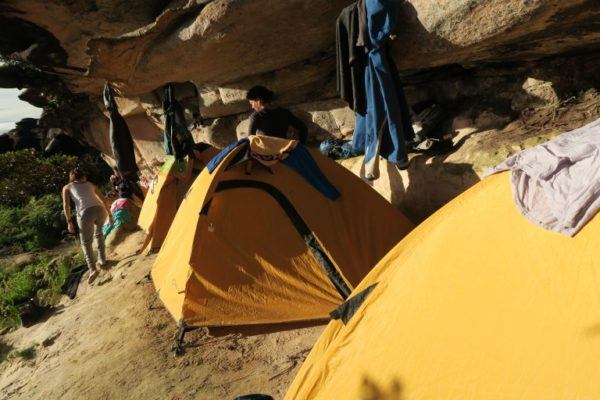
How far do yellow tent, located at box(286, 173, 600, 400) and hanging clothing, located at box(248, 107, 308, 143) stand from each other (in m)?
3.01

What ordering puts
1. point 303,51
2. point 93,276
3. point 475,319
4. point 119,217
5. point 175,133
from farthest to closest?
point 119,217
point 93,276
point 175,133
point 303,51
point 475,319

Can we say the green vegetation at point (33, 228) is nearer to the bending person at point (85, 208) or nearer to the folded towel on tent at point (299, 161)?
the bending person at point (85, 208)

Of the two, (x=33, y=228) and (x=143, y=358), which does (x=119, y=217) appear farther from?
(x=143, y=358)

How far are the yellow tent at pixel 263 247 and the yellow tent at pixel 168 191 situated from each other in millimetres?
2508

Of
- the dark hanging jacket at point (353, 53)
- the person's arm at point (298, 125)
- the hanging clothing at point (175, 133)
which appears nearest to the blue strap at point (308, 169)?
the dark hanging jacket at point (353, 53)

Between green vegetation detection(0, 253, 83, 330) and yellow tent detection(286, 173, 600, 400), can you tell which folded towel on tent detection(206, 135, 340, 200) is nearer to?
yellow tent detection(286, 173, 600, 400)

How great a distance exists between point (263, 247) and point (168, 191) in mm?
3466

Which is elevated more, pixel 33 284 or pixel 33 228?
pixel 33 228

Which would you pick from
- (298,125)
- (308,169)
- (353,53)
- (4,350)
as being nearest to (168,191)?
(298,125)

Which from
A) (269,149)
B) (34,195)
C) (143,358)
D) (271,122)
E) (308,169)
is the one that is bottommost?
(143,358)

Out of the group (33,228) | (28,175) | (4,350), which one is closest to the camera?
(4,350)

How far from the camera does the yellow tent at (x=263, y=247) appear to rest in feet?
13.0

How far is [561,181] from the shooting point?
6.52ft

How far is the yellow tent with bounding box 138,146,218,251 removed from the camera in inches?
265
